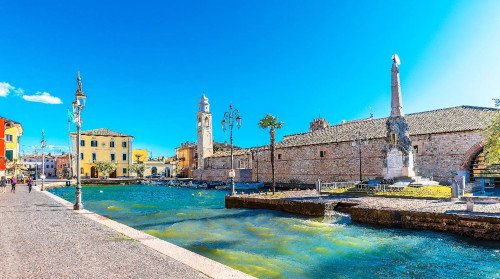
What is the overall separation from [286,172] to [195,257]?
156 ft

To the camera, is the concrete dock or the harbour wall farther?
the concrete dock

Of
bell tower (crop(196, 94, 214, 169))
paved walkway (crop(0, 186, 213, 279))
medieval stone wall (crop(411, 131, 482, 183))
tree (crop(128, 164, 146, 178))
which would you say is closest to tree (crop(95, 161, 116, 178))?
tree (crop(128, 164, 146, 178))

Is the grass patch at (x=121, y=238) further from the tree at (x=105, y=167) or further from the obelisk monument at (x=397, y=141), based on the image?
the tree at (x=105, y=167)

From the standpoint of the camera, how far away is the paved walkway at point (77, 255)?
7.05 meters

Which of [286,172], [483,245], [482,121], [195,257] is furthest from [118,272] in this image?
[286,172]

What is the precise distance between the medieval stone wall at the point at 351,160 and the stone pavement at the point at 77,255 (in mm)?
32299

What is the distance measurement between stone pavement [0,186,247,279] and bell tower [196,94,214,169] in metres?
66.0

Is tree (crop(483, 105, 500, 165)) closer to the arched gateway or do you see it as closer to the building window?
the building window

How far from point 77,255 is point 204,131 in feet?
233

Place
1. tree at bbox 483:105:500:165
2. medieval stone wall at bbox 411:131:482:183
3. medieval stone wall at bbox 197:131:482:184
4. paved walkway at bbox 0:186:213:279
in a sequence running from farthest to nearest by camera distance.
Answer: medieval stone wall at bbox 197:131:482:184, medieval stone wall at bbox 411:131:482:183, tree at bbox 483:105:500:165, paved walkway at bbox 0:186:213:279

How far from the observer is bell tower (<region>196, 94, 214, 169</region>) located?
260 ft

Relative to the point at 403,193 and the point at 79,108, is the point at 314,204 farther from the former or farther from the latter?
the point at 79,108

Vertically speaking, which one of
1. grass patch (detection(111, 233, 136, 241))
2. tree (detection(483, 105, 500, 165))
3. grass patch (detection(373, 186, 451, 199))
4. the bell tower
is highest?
the bell tower

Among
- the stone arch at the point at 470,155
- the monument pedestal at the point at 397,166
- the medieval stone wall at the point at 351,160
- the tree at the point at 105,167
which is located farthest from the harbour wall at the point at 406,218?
the tree at the point at 105,167
